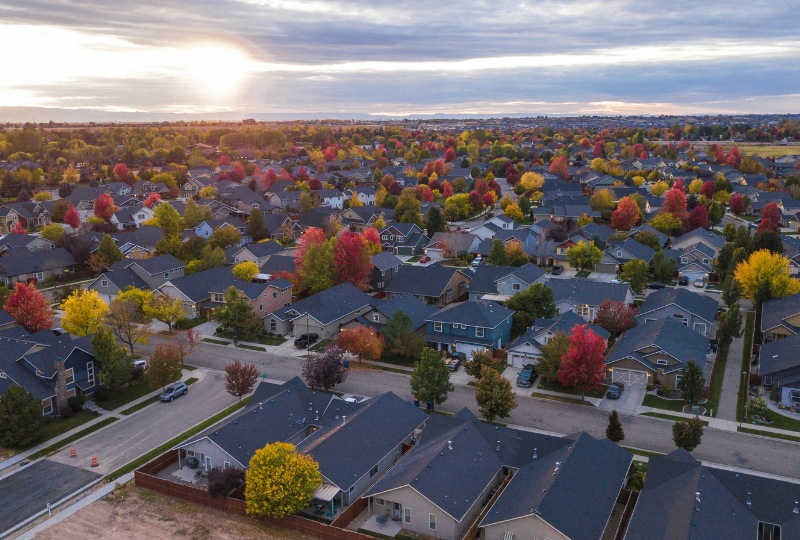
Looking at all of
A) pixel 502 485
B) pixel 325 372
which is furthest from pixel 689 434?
pixel 325 372

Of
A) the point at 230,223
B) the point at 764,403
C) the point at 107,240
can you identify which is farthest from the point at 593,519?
the point at 230,223

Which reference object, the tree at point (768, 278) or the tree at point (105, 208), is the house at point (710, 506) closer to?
the tree at point (768, 278)

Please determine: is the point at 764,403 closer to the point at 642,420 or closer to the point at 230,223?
the point at 642,420

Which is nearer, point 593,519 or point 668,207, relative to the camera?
point 593,519

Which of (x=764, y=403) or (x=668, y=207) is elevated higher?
(x=668, y=207)

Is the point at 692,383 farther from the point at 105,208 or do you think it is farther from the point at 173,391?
the point at 105,208

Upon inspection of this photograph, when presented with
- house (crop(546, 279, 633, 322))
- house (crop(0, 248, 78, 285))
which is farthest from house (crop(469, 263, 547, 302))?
house (crop(0, 248, 78, 285))

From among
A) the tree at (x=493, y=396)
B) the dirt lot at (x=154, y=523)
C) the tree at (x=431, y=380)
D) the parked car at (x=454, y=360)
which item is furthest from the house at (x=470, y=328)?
the dirt lot at (x=154, y=523)
